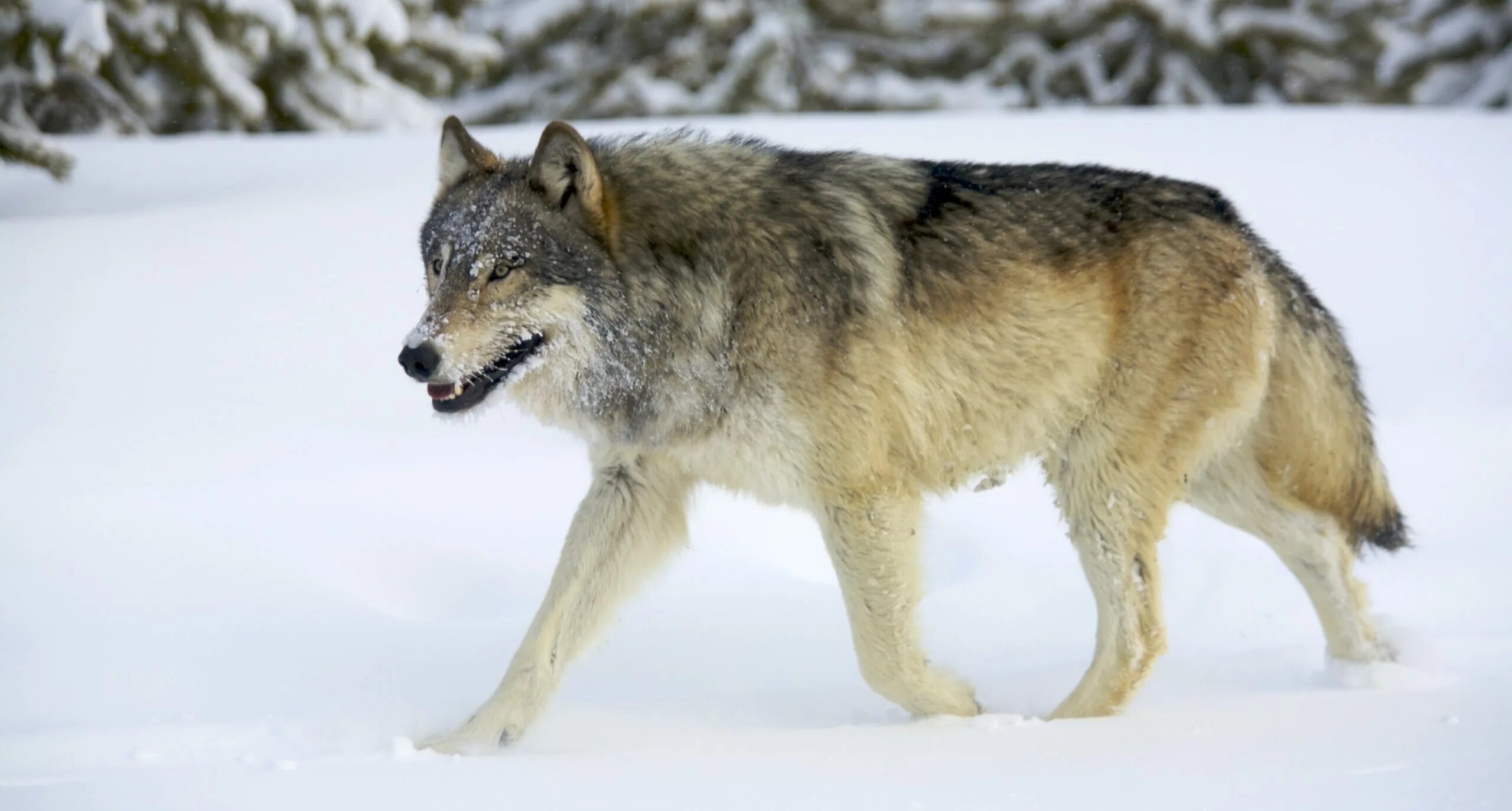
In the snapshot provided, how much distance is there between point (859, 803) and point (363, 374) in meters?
4.51

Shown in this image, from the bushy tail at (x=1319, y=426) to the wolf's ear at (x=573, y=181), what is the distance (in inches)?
86.5

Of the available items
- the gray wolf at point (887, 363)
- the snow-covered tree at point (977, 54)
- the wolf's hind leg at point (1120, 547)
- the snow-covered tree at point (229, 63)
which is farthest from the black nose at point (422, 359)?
the snow-covered tree at point (977, 54)

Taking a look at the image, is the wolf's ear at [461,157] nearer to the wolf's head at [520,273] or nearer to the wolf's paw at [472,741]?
the wolf's head at [520,273]

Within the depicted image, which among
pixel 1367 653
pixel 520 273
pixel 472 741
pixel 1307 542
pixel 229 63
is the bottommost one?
pixel 229 63

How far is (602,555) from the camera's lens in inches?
184

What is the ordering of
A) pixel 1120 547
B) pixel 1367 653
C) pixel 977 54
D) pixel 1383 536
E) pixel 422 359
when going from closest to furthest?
1. pixel 422 359
2. pixel 1120 547
3. pixel 1367 653
4. pixel 1383 536
5. pixel 977 54

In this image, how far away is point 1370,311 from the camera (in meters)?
8.16

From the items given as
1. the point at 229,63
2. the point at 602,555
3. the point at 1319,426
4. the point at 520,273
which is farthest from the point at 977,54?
the point at 520,273

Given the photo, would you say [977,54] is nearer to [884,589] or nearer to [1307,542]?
[1307,542]

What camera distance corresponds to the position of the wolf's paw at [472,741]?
174 inches

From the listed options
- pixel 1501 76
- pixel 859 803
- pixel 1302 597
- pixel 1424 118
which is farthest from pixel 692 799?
pixel 1501 76

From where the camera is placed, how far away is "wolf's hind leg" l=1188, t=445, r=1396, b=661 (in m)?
5.05

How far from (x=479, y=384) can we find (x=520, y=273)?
1.06ft

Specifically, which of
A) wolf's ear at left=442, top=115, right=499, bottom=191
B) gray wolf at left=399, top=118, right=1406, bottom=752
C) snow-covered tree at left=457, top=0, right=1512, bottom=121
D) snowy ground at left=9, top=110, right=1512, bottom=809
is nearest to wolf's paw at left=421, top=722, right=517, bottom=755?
gray wolf at left=399, top=118, right=1406, bottom=752
